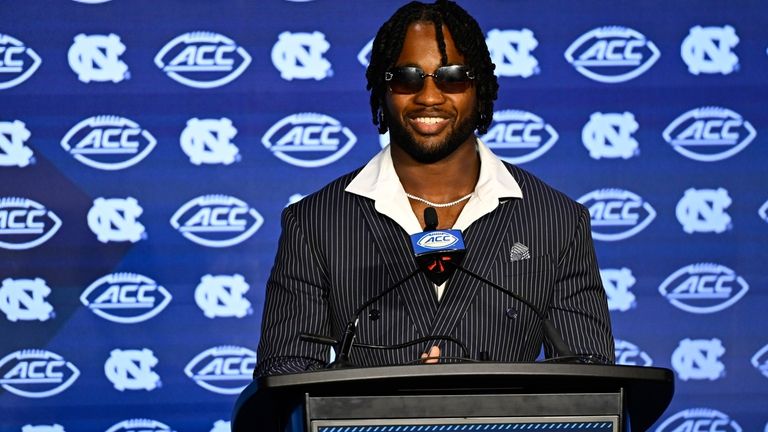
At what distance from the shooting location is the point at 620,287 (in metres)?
4.58

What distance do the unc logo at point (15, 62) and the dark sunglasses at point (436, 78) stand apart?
231cm

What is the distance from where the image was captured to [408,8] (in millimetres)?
2881

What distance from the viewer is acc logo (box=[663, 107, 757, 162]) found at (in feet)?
15.0

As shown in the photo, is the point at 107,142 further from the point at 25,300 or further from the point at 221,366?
the point at 221,366

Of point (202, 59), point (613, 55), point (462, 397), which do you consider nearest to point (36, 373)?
point (202, 59)

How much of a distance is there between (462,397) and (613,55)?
3003 millimetres

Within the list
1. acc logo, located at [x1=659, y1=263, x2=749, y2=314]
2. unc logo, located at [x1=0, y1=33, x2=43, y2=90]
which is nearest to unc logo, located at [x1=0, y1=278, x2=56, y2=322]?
unc logo, located at [x1=0, y1=33, x2=43, y2=90]

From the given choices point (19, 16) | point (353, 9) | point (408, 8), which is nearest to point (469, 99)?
point (408, 8)

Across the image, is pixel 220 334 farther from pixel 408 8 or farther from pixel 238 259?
pixel 408 8

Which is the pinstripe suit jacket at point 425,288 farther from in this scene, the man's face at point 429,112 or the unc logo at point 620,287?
the unc logo at point 620,287

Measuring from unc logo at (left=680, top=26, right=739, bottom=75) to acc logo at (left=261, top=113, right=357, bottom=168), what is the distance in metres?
1.40

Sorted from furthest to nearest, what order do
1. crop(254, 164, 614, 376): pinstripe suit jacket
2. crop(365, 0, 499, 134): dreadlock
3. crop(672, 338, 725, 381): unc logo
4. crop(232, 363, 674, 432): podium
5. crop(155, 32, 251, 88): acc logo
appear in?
crop(672, 338, 725, 381): unc logo → crop(155, 32, 251, 88): acc logo → crop(365, 0, 499, 134): dreadlock → crop(254, 164, 614, 376): pinstripe suit jacket → crop(232, 363, 674, 432): podium

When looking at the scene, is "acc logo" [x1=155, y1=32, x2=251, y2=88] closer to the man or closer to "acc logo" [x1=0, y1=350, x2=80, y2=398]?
"acc logo" [x1=0, y1=350, x2=80, y2=398]

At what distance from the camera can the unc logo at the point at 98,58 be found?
451 centimetres
